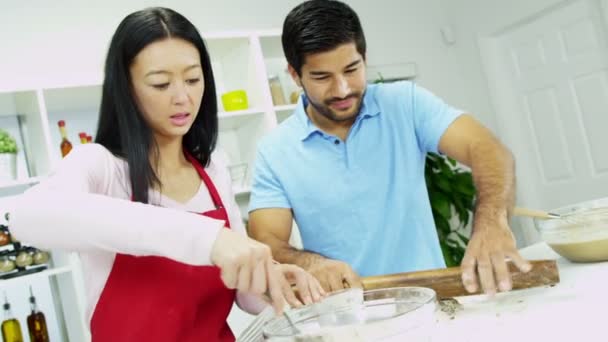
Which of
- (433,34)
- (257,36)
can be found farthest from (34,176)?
(433,34)

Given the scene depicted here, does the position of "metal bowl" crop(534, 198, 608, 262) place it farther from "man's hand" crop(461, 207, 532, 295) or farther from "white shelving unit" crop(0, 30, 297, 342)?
"white shelving unit" crop(0, 30, 297, 342)

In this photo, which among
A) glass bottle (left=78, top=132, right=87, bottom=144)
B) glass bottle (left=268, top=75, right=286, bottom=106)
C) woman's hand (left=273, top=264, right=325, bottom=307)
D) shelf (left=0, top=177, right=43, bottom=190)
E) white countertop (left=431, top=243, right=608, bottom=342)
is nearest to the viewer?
white countertop (left=431, top=243, right=608, bottom=342)

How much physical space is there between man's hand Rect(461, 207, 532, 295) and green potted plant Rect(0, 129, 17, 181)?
7.66 ft

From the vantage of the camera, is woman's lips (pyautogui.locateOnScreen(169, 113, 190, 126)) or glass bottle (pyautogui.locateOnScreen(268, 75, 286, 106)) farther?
glass bottle (pyautogui.locateOnScreen(268, 75, 286, 106))

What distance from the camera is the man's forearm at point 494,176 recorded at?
1.28 m

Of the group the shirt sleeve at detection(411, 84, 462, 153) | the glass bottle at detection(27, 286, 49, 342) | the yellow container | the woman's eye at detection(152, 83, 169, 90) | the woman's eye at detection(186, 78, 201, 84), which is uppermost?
the yellow container

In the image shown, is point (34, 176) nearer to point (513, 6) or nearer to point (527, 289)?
point (527, 289)

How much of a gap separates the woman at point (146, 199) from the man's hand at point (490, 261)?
28 cm

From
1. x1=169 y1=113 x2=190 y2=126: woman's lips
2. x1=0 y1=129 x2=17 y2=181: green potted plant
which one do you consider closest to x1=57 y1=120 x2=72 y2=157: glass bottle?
x1=0 y1=129 x2=17 y2=181: green potted plant

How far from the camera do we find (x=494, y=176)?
1.41 metres

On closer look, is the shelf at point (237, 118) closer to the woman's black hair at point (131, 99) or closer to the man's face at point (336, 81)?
the man's face at point (336, 81)

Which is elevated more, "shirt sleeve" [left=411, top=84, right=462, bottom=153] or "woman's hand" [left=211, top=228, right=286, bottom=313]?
"shirt sleeve" [left=411, top=84, right=462, bottom=153]

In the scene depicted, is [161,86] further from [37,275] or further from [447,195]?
[447,195]

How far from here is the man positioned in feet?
5.30
